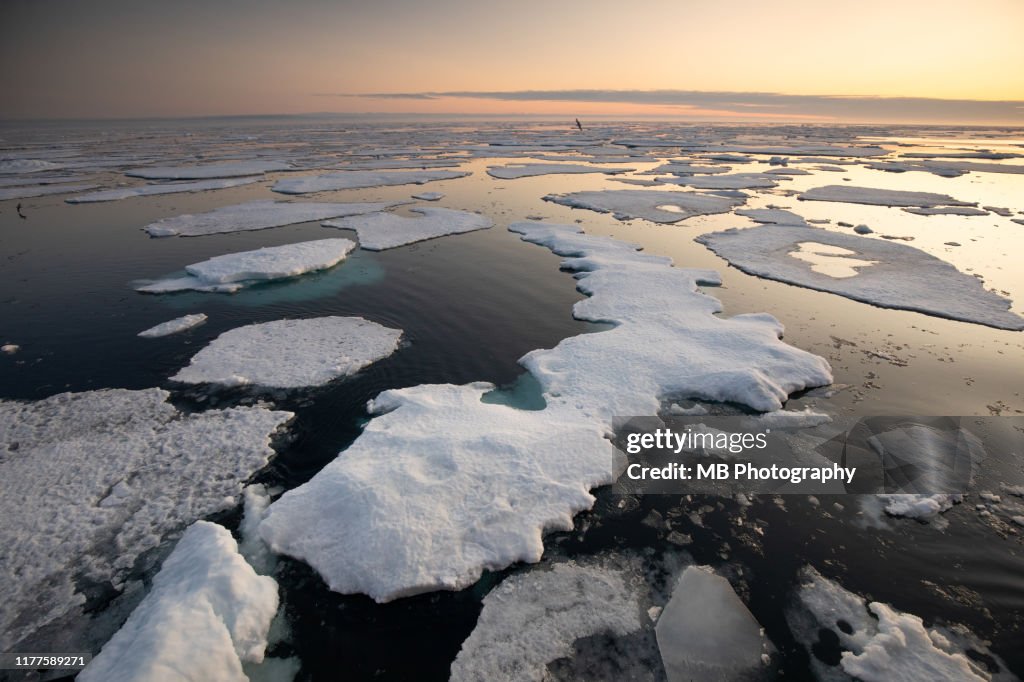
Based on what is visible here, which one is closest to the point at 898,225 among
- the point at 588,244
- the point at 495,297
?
the point at 588,244

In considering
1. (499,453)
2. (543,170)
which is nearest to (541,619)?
(499,453)

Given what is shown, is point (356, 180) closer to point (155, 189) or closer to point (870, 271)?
point (155, 189)

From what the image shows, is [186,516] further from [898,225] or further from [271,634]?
[898,225]

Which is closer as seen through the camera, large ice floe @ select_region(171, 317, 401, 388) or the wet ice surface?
the wet ice surface

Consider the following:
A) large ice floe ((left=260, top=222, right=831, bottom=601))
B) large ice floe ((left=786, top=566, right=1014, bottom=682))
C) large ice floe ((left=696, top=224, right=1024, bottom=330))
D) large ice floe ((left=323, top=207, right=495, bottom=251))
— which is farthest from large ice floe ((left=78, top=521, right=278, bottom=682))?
large ice floe ((left=696, top=224, right=1024, bottom=330))

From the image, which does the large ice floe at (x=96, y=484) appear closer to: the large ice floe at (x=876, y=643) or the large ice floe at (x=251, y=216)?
the large ice floe at (x=876, y=643)

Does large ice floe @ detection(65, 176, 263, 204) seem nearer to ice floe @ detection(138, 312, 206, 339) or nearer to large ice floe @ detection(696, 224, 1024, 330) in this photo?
ice floe @ detection(138, 312, 206, 339)

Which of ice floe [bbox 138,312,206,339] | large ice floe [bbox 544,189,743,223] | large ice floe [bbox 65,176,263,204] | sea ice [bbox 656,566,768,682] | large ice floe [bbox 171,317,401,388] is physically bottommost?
sea ice [bbox 656,566,768,682]
